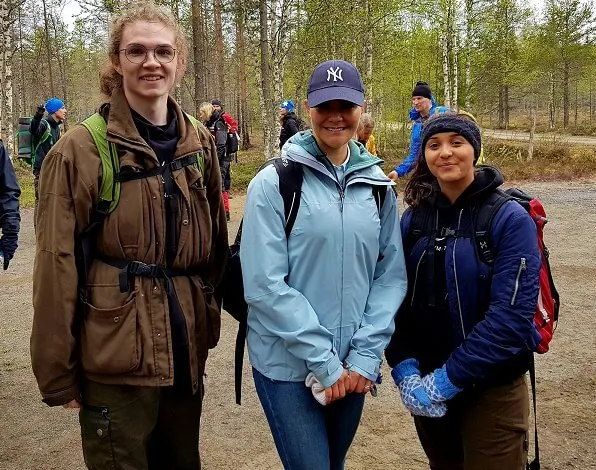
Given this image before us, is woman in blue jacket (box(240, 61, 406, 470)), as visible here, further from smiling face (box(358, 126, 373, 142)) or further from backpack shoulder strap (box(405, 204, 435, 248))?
smiling face (box(358, 126, 373, 142))

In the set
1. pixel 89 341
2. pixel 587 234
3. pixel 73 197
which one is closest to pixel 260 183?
pixel 73 197

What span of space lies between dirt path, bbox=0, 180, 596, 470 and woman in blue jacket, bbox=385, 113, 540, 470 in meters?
1.24

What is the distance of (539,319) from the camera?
85.7 inches

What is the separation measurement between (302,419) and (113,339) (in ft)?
2.58

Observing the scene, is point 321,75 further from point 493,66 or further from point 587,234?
point 493,66

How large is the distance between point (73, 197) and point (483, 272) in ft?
5.18

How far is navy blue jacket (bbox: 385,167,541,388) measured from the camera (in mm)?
2039

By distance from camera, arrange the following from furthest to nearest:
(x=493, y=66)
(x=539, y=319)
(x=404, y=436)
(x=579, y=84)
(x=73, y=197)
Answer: (x=579, y=84)
(x=493, y=66)
(x=404, y=436)
(x=539, y=319)
(x=73, y=197)

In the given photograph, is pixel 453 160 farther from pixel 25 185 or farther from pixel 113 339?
pixel 25 185

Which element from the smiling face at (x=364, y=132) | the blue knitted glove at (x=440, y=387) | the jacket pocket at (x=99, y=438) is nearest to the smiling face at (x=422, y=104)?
the smiling face at (x=364, y=132)

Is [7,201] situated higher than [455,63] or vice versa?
[455,63]

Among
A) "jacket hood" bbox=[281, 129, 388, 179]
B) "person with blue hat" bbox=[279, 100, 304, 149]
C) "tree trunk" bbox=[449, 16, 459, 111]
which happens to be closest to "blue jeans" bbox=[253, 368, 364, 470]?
"jacket hood" bbox=[281, 129, 388, 179]

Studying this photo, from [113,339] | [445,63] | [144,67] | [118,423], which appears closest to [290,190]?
[144,67]

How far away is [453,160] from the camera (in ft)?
7.27
